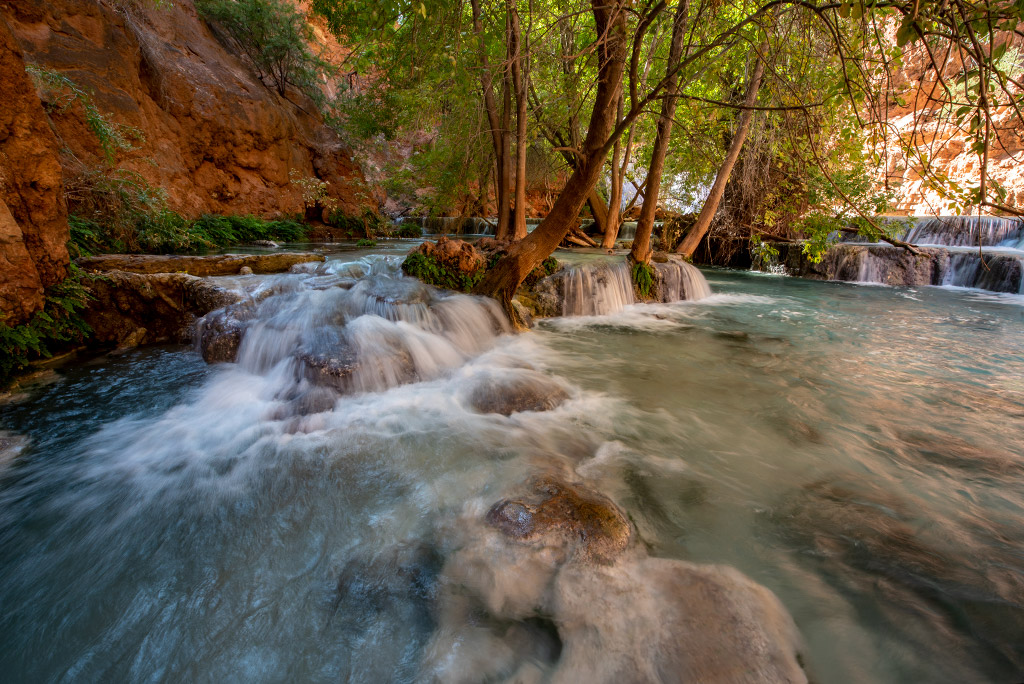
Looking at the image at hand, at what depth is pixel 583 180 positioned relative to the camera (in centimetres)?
579

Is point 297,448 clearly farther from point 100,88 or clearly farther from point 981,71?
point 100,88

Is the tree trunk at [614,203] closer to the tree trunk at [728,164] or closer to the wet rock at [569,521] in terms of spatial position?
the tree trunk at [728,164]

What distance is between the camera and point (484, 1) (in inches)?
264

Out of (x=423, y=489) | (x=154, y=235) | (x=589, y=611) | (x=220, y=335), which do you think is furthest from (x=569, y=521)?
(x=154, y=235)

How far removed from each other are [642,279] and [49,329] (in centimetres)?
951

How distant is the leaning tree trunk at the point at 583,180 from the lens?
5.08 metres

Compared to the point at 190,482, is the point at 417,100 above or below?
above

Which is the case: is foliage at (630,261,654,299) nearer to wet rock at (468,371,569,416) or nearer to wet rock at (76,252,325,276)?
wet rock at (468,371,569,416)

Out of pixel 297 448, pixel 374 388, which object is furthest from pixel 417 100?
pixel 297 448

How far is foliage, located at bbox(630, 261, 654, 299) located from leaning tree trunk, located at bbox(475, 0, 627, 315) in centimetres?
387

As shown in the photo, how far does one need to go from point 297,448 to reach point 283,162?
17.4 m

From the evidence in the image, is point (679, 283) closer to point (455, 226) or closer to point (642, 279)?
point (642, 279)

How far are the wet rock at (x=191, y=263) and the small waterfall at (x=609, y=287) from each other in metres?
5.22

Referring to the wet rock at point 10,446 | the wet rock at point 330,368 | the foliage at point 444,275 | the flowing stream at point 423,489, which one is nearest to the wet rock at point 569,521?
the flowing stream at point 423,489
